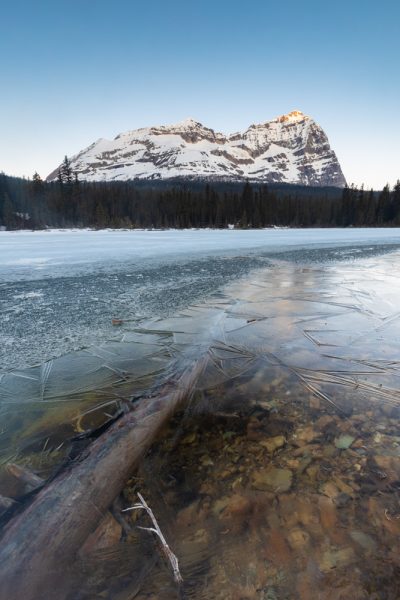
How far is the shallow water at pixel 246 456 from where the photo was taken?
144cm

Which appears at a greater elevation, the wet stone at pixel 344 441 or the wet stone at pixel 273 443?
the wet stone at pixel 344 441

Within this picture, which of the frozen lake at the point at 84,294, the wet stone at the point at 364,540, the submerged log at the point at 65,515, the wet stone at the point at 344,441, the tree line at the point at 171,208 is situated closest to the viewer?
the submerged log at the point at 65,515

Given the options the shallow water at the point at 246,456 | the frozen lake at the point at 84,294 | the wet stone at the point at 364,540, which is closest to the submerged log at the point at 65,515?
the shallow water at the point at 246,456

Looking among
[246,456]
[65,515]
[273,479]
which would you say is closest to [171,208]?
[246,456]

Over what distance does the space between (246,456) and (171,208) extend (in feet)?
243

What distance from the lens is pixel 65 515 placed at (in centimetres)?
162

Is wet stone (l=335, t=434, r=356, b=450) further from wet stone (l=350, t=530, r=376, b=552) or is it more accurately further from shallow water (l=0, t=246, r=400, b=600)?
wet stone (l=350, t=530, r=376, b=552)

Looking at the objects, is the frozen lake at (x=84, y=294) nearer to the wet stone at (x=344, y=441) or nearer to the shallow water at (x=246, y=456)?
the shallow water at (x=246, y=456)

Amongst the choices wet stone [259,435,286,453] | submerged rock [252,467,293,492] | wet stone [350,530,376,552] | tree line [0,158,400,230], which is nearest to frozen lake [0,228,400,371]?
wet stone [259,435,286,453]

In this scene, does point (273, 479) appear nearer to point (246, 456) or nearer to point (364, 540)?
point (246, 456)

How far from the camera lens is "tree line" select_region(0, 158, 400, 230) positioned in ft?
211

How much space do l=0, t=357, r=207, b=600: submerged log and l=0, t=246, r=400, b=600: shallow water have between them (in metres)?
0.09

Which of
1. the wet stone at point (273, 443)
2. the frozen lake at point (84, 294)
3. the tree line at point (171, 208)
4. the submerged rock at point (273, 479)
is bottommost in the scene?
the submerged rock at point (273, 479)

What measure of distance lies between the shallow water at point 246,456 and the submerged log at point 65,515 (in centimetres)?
9
